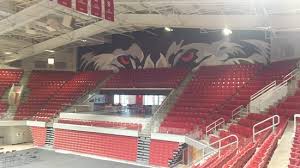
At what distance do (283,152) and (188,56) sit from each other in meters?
14.4

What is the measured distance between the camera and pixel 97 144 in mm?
19609

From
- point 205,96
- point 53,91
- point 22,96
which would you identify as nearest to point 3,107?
point 22,96

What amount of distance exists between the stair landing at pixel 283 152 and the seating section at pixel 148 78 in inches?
445

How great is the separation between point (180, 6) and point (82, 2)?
16.0ft

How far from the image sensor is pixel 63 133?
70.4ft

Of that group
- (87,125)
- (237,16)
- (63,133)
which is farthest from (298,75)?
(63,133)

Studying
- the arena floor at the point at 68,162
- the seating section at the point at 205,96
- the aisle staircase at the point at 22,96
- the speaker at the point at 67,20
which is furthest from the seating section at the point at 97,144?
the speaker at the point at 67,20

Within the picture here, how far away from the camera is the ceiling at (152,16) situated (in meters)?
13.1

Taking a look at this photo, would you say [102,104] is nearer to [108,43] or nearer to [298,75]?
[108,43]

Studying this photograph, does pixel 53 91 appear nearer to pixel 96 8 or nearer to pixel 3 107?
pixel 3 107

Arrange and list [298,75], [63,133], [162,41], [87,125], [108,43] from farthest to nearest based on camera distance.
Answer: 1. [108,43]
2. [162,41]
3. [63,133]
4. [87,125]
5. [298,75]

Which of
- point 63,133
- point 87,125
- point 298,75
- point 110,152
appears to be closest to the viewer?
point 298,75

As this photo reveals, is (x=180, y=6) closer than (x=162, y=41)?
Yes

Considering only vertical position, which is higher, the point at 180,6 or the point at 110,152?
the point at 180,6
